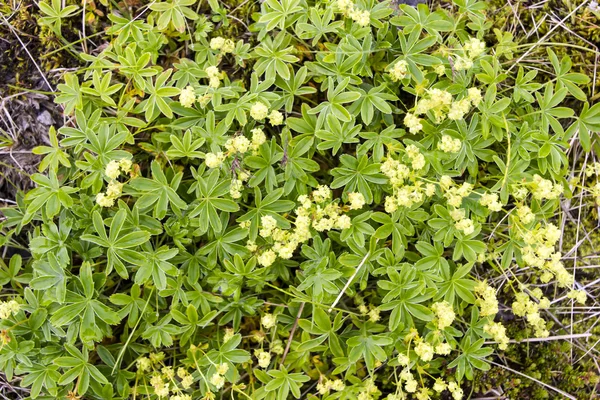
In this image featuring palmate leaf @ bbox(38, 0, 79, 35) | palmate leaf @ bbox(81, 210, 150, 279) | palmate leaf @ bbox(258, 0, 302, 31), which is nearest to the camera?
palmate leaf @ bbox(81, 210, 150, 279)

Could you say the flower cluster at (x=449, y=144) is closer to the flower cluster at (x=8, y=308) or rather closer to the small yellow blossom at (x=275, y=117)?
the small yellow blossom at (x=275, y=117)

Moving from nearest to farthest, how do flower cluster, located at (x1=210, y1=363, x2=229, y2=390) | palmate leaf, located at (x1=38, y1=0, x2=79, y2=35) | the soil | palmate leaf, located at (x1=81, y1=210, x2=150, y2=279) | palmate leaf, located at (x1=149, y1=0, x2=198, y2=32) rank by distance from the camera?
flower cluster, located at (x1=210, y1=363, x2=229, y2=390), palmate leaf, located at (x1=81, y1=210, x2=150, y2=279), palmate leaf, located at (x1=149, y1=0, x2=198, y2=32), palmate leaf, located at (x1=38, y1=0, x2=79, y2=35), the soil

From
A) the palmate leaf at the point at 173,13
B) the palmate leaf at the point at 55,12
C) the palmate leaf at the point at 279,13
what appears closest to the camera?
the palmate leaf at the point at 279,13

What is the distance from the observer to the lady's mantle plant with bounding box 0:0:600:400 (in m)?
2.76

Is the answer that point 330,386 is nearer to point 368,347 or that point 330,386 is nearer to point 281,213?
point 368,347

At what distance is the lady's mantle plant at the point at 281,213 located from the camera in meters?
2.76

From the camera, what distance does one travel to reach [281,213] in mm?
2943

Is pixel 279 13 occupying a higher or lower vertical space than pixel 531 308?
higher

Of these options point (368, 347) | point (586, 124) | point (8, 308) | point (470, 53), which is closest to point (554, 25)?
point (586, 124)

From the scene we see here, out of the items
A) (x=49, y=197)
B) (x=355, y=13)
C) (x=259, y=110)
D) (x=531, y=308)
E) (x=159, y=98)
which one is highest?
(x=355, y=13)

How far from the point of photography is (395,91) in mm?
3049

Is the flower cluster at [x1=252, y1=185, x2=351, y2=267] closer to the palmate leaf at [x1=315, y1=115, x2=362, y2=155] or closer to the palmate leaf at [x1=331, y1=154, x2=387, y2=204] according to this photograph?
the palmate leaf at [x1=331, y1=154, x2=387, y2=204]

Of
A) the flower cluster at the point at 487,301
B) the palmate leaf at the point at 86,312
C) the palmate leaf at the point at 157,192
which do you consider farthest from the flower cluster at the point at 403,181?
the palmate leaf at the point at 86,312

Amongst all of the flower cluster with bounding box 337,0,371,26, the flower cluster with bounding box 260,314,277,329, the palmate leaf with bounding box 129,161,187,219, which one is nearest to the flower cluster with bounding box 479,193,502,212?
the flower cluster with bounding box 337,0,371,26
